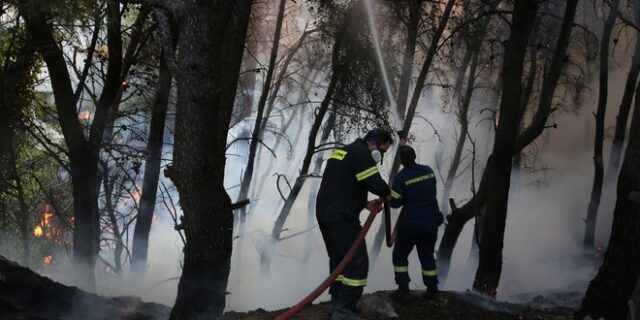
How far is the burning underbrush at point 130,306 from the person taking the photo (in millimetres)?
5473

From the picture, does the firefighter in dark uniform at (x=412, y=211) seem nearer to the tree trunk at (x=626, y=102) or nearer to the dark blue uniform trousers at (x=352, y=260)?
the dark blue uniform trousers at (x=352, y=260)

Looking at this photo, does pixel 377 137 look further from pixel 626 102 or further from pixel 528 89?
pixel 626 102

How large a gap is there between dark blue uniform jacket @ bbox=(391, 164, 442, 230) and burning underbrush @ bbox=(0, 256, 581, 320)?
2.49 feet

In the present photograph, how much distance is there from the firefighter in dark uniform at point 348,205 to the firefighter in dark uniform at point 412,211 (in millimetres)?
671

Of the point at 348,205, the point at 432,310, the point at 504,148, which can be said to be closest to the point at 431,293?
the point at 432,310

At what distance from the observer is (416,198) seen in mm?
6156

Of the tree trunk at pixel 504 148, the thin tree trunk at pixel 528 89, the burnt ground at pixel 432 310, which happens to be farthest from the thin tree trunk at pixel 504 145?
the thin tree trunk at pixel 528 89

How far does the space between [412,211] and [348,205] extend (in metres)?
0.95

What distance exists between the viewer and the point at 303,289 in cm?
1542

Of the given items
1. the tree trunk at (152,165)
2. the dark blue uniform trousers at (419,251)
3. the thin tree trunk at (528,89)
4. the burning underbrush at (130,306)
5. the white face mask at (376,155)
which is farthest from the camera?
the thin tree trunk at (528,89)

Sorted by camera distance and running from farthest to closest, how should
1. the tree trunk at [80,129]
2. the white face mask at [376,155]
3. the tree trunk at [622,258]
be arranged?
the tree trunk at [80,129]
the tree trunk at [622,258]
the white face mask at [376,155]

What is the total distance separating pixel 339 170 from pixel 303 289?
1041cm

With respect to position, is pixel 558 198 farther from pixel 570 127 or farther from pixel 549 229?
pixel 570 127

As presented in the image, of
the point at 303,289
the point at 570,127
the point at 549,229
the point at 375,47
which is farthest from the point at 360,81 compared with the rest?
the point at 570,127
